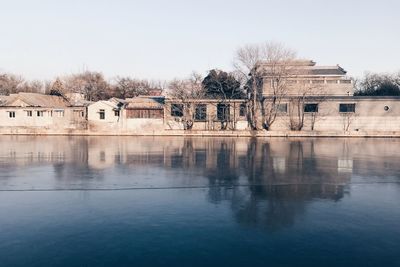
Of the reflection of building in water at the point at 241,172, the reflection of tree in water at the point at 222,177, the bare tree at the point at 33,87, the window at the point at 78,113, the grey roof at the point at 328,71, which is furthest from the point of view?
the bare tree at the point at 33,87

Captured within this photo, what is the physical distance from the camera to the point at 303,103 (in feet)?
117

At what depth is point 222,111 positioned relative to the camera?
37.2m

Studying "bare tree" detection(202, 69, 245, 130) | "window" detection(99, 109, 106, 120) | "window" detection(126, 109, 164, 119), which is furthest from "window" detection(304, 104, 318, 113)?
"window" detection(99, 109, 106, 120)

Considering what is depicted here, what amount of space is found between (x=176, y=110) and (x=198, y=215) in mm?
29544

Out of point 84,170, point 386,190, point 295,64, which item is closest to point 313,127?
point 295,64

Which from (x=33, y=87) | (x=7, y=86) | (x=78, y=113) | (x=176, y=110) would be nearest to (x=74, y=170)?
(x=176, y=110)

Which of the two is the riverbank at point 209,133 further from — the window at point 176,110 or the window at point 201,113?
the window at point 176,110

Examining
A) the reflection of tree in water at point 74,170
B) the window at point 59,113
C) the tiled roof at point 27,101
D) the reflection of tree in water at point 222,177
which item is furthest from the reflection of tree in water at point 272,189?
the tiled roof at point 27,101

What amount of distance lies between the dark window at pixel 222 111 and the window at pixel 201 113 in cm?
160

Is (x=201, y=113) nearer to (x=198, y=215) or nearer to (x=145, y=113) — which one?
(x=145, y=113)

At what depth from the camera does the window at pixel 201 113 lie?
36.9m

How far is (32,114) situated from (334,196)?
37.4m

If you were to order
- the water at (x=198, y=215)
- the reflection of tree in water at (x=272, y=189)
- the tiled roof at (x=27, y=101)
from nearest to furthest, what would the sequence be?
the water at (x=198, y=215)
the reflection of tree in water at (x=272, y=189)
the tiled roof at (x=27, y=101)

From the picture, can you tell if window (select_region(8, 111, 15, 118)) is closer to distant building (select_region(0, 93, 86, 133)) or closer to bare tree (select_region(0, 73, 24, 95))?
distant building (select_region(0, 93, 86, 133))
